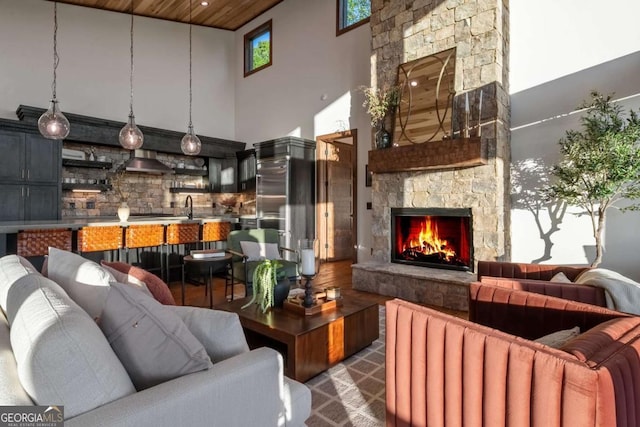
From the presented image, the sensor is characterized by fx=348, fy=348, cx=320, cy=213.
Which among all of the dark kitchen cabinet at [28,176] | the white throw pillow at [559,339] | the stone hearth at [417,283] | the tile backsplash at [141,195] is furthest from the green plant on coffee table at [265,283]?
the tile backsplash at [141,195]

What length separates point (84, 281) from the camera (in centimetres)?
156

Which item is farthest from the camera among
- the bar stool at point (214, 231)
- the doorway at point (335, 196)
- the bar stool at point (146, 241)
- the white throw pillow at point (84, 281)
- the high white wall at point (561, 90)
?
Result: the doorway at point (335, 196)

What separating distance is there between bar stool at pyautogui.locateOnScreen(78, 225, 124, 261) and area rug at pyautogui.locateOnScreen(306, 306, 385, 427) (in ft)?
10.9

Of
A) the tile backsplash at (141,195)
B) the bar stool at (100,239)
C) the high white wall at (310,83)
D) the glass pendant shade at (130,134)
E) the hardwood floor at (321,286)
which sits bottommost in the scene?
the hardwood floor at (321,286)

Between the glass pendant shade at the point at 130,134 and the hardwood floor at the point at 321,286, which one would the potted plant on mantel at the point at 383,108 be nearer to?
the hardwood floor at the point at 321,286

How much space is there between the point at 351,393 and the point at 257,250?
2.26 metres

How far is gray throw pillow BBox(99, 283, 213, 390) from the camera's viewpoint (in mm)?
1065

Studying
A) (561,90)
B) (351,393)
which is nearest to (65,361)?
(351,393)

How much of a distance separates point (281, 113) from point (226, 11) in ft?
7.48

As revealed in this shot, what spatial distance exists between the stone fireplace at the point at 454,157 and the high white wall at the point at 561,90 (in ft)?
0.69

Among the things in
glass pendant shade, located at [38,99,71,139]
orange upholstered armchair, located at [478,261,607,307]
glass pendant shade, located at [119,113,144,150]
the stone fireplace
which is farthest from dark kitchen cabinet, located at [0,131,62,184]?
orange upholstered armchair, located at [478,261,607,307]

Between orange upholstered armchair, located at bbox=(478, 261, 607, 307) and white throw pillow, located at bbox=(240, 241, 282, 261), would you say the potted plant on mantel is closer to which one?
white throw pillow, located at bbox=(240, 241, 282, 261)

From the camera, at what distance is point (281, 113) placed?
23.2 ft

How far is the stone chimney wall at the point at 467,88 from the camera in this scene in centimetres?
395
